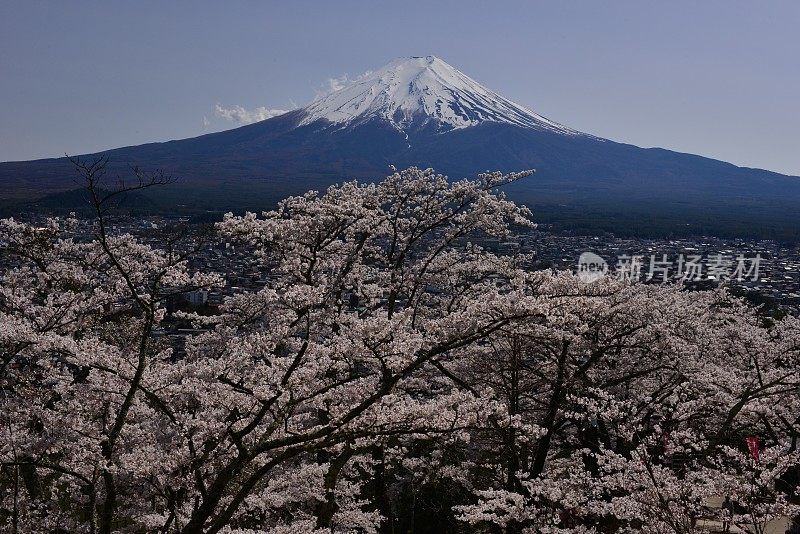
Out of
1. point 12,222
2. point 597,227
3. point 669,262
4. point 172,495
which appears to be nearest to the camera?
point 172,495

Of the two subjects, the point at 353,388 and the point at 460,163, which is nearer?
the point at 353,388

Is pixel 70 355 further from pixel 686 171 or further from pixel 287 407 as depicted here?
pixel 686 171

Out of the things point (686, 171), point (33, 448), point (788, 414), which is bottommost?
point (788, 414)

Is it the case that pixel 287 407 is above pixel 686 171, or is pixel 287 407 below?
below

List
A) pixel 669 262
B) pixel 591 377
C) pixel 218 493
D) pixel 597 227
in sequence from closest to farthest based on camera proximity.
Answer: pixel 218 493 → pixel 591 377 → pixel 669 262 → pixel 597 227

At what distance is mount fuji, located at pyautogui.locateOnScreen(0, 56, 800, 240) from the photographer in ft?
243

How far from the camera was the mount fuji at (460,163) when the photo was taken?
243 feet

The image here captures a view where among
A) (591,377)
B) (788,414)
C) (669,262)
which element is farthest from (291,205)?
(669,262)

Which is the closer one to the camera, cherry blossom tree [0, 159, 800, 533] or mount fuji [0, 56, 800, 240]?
cherry blossom tree [0, 159, 800, 533]

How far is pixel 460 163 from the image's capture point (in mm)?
110875

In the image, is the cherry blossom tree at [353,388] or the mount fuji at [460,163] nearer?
the cherry blossom tree at [353,388]

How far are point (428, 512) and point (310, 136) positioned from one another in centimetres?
11494

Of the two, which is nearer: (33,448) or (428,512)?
(33,448)

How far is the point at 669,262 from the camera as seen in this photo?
36.2 m
